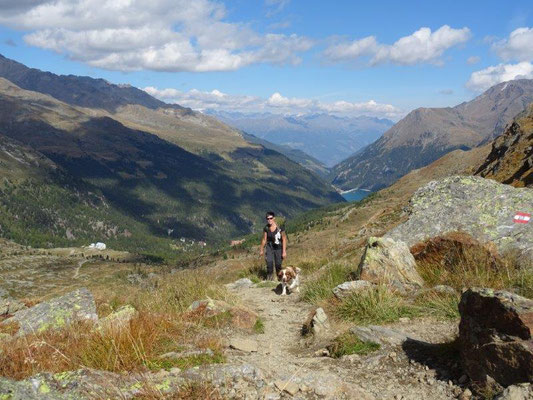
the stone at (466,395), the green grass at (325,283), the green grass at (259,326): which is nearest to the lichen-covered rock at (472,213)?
the green grass at (325,283)

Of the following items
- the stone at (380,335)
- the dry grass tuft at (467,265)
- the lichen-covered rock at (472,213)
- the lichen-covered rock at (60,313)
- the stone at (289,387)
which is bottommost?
the lichen-covered rock at (60,313)

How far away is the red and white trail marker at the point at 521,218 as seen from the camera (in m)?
11.4

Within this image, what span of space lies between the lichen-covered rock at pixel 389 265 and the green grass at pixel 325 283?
849 millimetres

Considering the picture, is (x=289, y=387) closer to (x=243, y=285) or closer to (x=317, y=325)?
(x=317, y=325)

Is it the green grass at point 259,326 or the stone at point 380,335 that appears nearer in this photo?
the stone at point 380,335

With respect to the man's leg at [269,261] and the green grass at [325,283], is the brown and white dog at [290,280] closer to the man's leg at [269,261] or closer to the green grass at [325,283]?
the green grass at [325,283]

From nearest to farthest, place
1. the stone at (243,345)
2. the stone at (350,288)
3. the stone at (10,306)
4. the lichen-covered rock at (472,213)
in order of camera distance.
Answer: the stone at (243,345) → the stone at (350,288) → the lichen-covered rock at (472,213) → the stone at (10,306)

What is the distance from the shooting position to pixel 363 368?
6535 millimetres

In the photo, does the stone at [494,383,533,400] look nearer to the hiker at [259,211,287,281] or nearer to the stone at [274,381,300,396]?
the stone at [274,381,300,396]

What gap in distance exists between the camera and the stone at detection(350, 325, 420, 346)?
278 inches

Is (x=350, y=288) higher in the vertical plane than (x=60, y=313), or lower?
higher

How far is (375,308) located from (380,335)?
5.58ft

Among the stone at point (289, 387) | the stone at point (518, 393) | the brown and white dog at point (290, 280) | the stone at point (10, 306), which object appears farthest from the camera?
the stone at point (10, 306)

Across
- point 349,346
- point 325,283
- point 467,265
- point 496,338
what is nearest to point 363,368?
point 349,346
